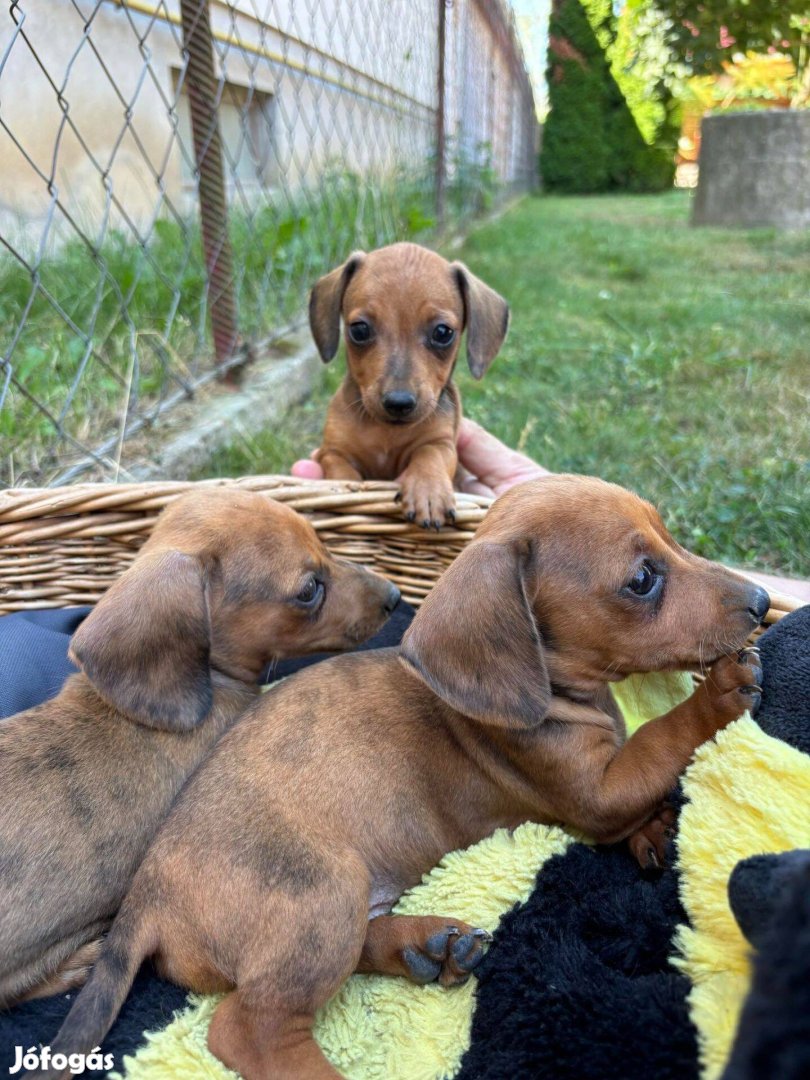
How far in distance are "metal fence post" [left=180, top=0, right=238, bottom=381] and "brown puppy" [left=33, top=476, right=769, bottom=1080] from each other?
3.70m

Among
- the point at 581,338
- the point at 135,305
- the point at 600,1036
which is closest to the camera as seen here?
the point at 600,1036

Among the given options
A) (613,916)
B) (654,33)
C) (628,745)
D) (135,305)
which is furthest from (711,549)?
(654,33)

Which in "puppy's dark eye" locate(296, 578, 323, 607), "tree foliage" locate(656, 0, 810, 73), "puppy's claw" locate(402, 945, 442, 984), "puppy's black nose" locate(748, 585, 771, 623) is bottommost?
"puppy's claw" locate(402, 945, 442, 984)

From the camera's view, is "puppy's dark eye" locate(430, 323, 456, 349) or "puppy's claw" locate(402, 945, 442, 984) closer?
"puppy's claw" locate(402, 945, 442, 984)

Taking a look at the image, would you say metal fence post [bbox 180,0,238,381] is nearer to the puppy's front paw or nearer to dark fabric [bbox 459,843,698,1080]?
the puppy's front paw

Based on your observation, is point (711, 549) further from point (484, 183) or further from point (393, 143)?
point (484, 183)

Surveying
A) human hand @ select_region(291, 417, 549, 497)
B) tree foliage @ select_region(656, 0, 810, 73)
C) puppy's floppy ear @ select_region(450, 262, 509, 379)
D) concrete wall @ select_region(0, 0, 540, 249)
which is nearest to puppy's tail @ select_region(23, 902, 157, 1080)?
human hand @ select_region(291, 417, 549, 497)

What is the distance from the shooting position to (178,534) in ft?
9.25

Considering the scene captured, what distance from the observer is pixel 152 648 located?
2.50 meters

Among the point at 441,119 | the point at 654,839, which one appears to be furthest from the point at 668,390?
the point at 441,119

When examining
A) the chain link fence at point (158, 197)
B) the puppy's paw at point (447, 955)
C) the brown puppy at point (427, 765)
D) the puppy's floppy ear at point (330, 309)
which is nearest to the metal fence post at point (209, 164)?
the chain link fence at point (158, 197)

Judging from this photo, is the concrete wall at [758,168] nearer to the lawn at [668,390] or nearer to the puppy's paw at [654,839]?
the lawn at [668,390]

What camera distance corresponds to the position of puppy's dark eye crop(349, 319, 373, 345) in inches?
159

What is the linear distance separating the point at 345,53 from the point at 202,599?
8.23 m
